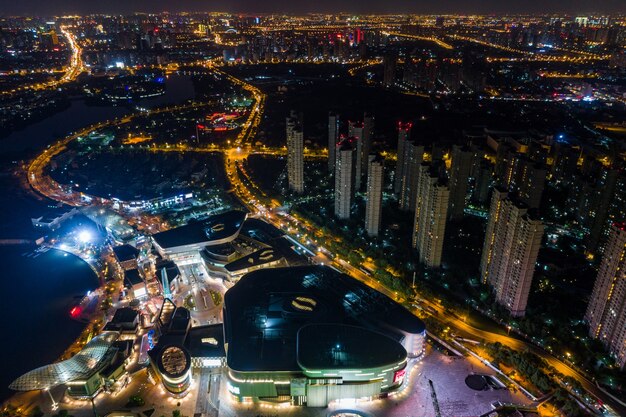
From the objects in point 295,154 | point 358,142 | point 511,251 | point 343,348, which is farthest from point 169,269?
point 511,251

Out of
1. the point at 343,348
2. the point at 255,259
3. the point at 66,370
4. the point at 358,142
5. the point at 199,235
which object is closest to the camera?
the point at 66,370

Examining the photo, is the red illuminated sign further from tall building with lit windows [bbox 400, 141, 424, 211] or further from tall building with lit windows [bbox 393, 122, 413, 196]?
tall building with lit windows [bbox 393, 122, 413, 196]

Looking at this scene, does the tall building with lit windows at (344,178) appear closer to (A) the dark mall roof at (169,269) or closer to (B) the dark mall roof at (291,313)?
(B) the dark mall roof at (291,313)

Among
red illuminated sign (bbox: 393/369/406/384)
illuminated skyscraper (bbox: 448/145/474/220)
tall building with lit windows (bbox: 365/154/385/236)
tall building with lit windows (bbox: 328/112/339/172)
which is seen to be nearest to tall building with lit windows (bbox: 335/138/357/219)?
tall building with lit windows (bbox: 365/154/385/236)

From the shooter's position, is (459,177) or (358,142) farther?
(358,142)

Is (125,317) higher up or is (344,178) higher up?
(344,178)

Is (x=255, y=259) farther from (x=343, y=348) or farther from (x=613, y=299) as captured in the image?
(x=613, y=299)
